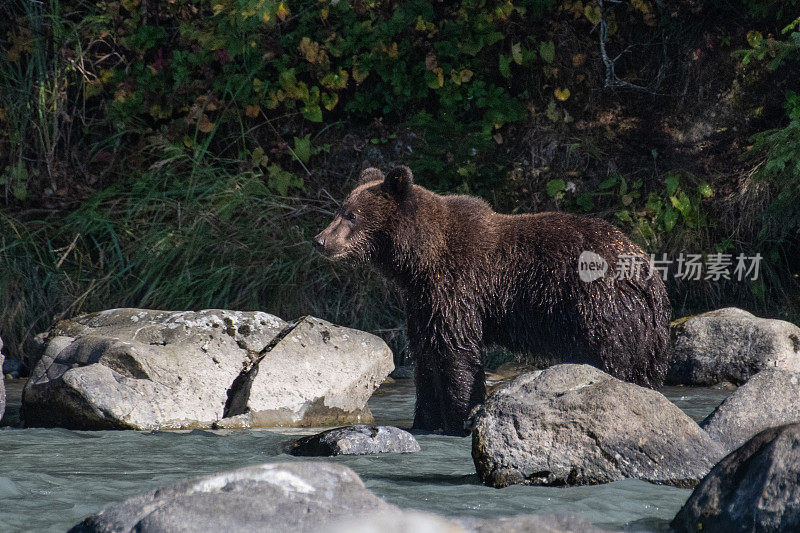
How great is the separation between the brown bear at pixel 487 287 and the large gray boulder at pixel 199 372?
23.5 inches

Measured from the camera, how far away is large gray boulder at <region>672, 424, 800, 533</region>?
127 inches

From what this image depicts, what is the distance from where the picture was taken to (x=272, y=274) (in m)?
9.16

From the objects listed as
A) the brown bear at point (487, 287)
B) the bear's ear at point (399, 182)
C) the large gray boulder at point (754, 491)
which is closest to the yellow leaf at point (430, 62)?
the brown bear at point (487, 287)

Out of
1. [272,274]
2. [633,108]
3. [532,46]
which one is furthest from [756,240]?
[272,274]

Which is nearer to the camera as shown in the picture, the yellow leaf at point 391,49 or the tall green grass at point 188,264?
the tall green grass at point 188,264

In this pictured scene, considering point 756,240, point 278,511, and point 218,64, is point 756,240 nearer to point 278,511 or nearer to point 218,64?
point 218,64

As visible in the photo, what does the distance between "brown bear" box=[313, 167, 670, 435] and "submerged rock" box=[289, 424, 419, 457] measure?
931 mm

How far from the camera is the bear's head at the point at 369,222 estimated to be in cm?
623

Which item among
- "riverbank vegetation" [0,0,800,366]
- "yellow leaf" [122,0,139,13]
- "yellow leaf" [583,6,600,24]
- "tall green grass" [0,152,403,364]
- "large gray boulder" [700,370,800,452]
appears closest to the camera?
"large gray boulder" [700,370,800,452]

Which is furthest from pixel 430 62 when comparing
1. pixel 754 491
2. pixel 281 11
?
pixel 754 491

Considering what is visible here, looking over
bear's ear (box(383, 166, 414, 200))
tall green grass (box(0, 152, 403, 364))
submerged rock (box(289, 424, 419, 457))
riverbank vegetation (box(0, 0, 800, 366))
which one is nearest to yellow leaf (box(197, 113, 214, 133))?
riverbank vegetation (box(0, 0, 800, 366))

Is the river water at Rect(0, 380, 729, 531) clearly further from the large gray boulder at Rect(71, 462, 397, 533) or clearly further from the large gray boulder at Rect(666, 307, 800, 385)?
the large gray boulder at Rect(666, 307, 800, 385)

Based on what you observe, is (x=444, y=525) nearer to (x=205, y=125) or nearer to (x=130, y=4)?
(x=205, y=125)

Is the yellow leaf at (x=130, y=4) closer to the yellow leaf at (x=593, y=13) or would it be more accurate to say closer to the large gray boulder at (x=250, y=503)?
the yellow leaf at (x=593, y=13)
